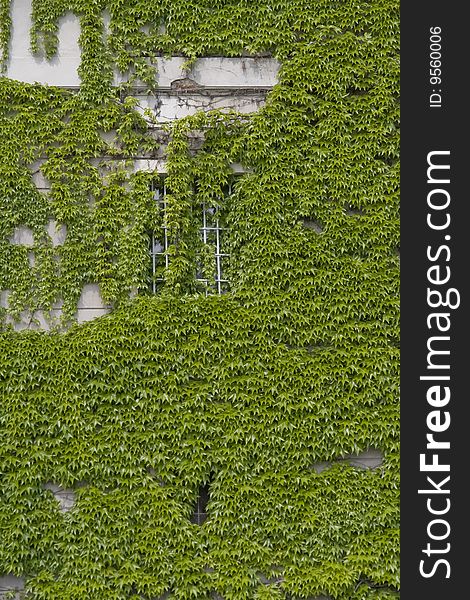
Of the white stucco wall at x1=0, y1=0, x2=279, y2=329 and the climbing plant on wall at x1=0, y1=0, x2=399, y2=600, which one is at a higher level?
the white stucco wall at x1=0, y1=0, x2=279, y2=329


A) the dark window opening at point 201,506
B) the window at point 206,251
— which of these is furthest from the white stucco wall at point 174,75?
the dark window opening at point 201,506

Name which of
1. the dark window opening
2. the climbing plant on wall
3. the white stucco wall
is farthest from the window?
the dark window opening

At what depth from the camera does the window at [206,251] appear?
954cm

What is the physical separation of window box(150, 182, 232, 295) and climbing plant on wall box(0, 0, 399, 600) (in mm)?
129

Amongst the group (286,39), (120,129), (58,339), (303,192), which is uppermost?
(286,39)

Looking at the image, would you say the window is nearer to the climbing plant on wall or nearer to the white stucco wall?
the climbing plant on wall

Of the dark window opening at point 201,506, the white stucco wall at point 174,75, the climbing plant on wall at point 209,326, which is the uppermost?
the white stucco wall at point 174,75

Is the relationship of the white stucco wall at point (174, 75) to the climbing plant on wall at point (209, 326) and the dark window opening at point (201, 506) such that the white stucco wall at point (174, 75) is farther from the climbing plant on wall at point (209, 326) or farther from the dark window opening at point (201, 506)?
the dark window opening at point (201, 506)

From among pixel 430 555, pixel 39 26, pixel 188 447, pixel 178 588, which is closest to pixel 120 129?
pixel 39 26

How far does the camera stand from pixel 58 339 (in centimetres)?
923

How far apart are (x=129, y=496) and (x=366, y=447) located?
279 centimetres

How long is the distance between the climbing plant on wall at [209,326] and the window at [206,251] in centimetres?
13

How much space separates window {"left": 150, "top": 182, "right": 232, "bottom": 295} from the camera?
954 centimetres

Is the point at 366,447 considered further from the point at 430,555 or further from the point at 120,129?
the point at 120,129
